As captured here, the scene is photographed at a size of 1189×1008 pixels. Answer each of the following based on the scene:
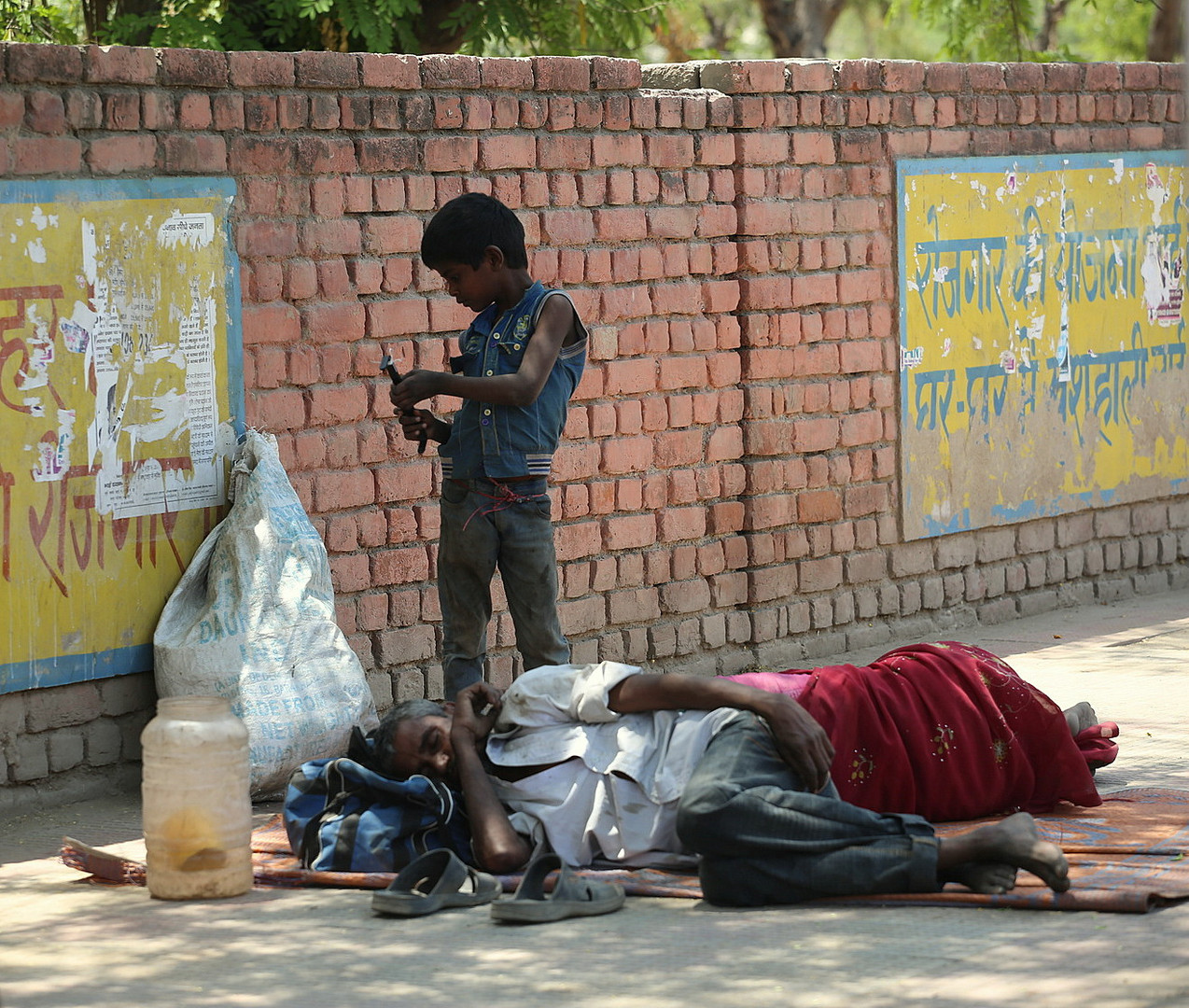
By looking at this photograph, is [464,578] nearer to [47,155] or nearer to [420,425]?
[420,425]

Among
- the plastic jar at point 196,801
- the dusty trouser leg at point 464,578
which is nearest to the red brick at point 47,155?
the dusty trouser leg at point 464,578

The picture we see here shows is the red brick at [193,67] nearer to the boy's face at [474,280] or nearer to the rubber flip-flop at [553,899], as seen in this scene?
the boy's face at [474,280]

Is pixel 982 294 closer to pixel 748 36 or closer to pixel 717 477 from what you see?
pixel 717 477

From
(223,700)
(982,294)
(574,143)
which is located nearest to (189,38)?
(574,143)

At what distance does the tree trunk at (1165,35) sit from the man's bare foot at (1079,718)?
41.4ft

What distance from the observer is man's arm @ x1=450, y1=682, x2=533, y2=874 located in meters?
4.45

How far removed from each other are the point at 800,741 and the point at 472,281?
1.81m

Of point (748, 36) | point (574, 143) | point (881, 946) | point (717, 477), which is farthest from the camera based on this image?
point (748, 36)

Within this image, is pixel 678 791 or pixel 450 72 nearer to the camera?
pixel 678 791

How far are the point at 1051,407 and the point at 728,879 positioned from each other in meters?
5.17

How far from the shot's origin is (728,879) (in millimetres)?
4230

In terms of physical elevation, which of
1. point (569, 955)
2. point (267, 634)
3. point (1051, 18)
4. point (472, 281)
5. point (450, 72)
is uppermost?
point (1051, 18)

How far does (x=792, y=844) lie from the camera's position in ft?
13.6

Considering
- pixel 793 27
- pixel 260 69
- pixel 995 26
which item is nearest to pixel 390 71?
pixel 260 69
